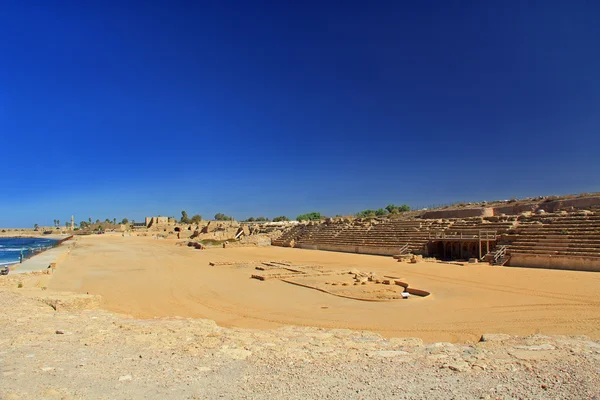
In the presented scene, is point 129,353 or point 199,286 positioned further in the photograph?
point 199,286

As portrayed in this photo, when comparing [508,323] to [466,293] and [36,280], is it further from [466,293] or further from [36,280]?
[36,280]

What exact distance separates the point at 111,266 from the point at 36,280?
9.77m

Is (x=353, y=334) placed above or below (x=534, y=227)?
below

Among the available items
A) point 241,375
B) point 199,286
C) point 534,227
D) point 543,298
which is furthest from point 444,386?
point 534,227

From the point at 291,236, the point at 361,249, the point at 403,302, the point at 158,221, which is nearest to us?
the point at 403,302

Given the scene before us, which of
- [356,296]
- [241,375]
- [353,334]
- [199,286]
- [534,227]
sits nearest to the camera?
[241,375]

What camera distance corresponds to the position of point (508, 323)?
1073cm

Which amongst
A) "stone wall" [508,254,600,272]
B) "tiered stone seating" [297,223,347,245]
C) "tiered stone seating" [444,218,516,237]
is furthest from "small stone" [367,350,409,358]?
"tiered stone seating" [297,223,347,245]

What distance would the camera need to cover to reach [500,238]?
2745 cm

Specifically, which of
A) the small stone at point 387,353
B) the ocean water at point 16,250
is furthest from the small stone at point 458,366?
the ocean water at point 16,250

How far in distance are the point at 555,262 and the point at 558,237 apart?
10.2 ft

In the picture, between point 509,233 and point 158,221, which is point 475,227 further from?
point 158,221

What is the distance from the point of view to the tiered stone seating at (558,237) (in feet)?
72.6

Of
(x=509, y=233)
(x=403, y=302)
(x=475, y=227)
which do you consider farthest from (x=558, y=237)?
(x=403, y=302)
